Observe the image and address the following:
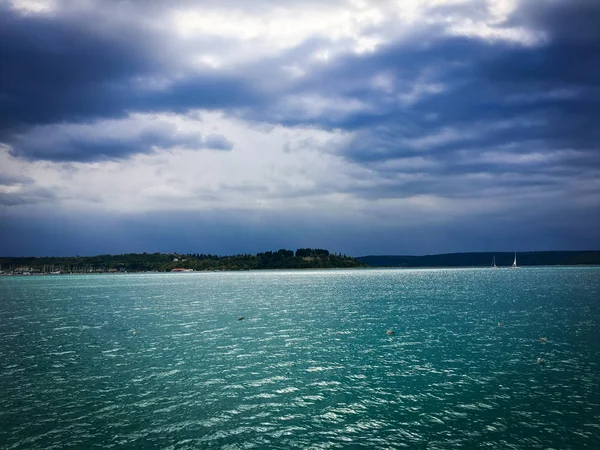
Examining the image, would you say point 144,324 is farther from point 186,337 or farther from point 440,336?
point 440,336

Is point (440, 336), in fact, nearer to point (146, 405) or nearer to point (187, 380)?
point (187, 380)

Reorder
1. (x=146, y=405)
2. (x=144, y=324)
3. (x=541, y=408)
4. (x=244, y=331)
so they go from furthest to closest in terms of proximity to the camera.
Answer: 1. (x=144, y=324)
2. (x=244, y=331)
3. (x=146, y=405)
4. (x=541, y=408)

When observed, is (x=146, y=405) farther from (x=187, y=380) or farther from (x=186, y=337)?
(x=186, y=337)

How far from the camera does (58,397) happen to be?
36281 mm

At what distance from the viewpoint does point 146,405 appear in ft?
112

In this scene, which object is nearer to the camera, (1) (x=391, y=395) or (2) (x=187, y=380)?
(1) (x=391, y=395)

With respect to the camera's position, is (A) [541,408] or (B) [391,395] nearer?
(A) [541,408]

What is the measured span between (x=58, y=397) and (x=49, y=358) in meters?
18.0

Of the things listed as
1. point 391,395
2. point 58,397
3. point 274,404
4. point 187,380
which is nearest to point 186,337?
point 187,380

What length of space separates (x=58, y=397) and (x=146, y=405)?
8.80m

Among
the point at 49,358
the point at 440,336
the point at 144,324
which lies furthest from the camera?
the point at 144,324

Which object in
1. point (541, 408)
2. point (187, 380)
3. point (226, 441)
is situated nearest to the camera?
point (226, 441)

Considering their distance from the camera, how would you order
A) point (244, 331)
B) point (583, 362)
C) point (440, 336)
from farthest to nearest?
point (244, 331), point (440, 336), point (583, 362)

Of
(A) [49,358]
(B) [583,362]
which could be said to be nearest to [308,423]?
(B) [583,362]
